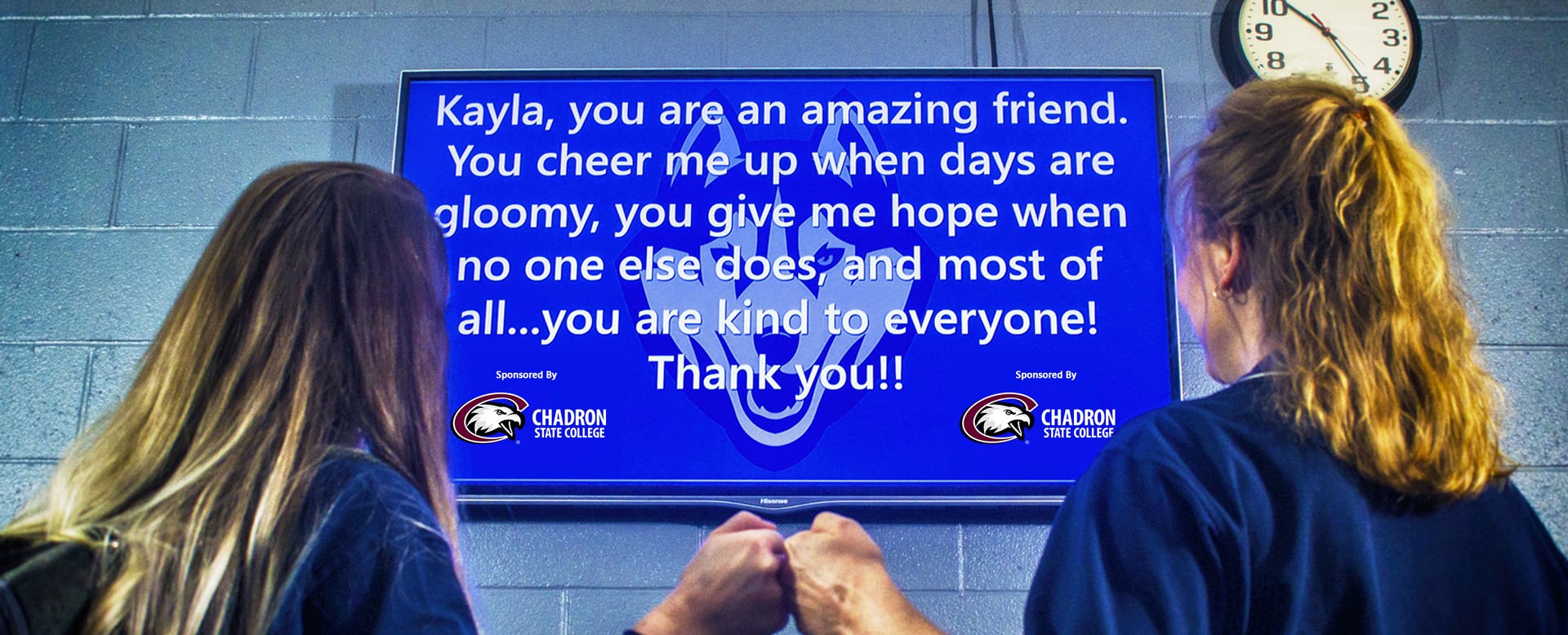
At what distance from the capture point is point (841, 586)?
54.9 inches

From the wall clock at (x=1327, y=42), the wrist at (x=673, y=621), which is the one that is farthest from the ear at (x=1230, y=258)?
the wall clock at (x=1327, y=42)

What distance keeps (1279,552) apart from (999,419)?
32.7 inches

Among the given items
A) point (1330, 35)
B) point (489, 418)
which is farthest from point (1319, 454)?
point (1330, 35)

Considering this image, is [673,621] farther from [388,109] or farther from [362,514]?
[388,109]

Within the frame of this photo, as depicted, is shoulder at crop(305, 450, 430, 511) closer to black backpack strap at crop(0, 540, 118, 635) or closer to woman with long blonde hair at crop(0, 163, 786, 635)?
woman with long blonde hair at crop(0, 163, 786, 635)

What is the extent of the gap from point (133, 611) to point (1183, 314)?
5.02ft

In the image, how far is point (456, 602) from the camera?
0.77 m

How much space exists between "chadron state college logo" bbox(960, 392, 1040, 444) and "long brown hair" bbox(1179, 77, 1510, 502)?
0.69 metres

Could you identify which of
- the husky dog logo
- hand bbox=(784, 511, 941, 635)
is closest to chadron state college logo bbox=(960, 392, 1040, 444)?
the husky dog logo

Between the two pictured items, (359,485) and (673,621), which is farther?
(673,621)

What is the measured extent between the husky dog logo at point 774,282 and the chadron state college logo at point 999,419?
155mm

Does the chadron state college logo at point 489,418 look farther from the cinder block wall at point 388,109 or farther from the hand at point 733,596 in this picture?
the hand at point 733,596

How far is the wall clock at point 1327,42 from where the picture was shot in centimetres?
180

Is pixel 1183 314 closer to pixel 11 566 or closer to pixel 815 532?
pixel 815 532
